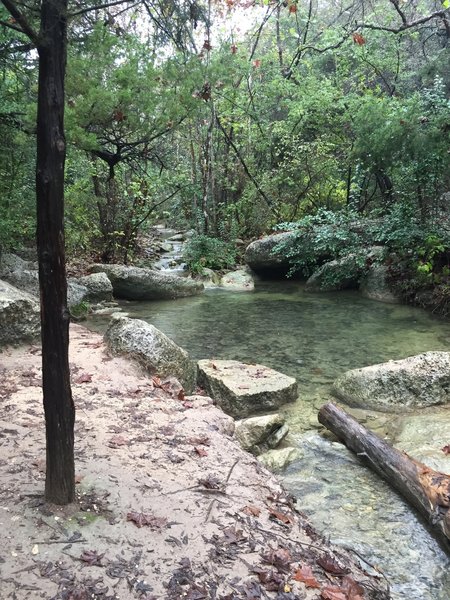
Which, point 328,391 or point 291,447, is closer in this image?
point 291,447

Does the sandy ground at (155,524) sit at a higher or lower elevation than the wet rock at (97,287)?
lower

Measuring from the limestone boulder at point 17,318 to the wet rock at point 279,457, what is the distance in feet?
10.3

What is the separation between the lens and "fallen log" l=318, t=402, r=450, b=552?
3.26 m

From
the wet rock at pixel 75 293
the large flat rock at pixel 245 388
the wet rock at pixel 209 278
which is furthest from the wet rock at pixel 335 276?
the large flat rock at pixel 245 388

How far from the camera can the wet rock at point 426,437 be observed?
403cm

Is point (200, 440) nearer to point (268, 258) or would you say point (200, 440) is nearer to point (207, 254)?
point (268, 258)

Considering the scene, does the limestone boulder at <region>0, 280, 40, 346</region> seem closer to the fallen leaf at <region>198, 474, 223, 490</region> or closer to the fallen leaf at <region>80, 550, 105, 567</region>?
the fallen leaf at <region>198, 474, 223, 490</region>

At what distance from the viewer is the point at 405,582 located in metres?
2.88

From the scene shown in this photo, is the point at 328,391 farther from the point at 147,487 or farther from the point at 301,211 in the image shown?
the point at 301,211

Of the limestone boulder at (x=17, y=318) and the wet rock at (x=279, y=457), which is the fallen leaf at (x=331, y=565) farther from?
the limestone boulder at (x=17, y=318)

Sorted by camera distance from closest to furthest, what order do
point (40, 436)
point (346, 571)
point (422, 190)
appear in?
point (346, 571) → point (40, 436) → point (422, 190)

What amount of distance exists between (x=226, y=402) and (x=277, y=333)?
3196 mm

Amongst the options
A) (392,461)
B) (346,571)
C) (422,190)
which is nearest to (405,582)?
(346,571)

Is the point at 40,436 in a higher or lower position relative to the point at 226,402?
higher
